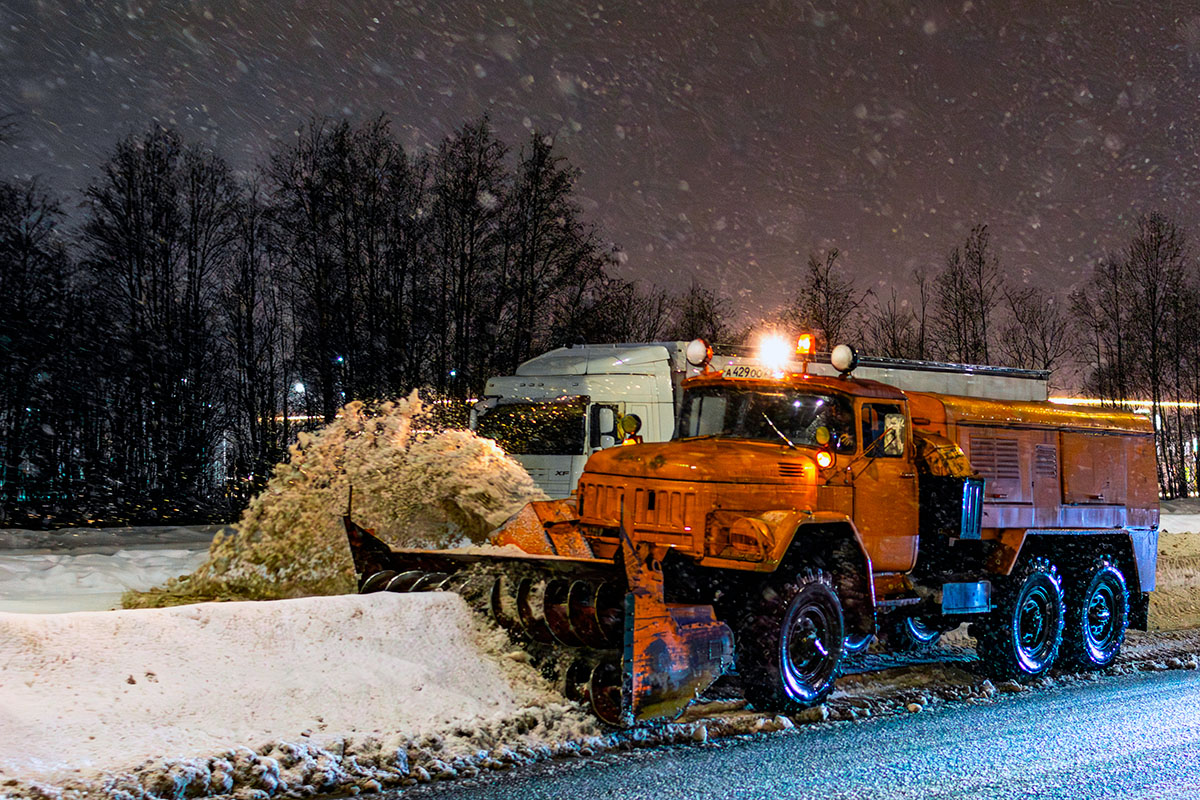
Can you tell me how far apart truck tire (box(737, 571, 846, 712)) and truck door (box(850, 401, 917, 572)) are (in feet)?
3.05

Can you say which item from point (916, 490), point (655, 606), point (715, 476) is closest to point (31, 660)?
point (655, 606)

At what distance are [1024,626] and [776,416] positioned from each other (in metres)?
3.64

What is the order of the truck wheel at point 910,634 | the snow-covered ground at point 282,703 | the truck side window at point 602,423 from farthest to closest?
the truck side window at point 602,423 → the truck wheel at point 910,634 → the snow-covered ground at point 282,703

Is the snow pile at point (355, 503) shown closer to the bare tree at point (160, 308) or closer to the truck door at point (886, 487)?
the truck door at point (886, 487)

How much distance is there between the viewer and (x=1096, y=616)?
9844 mm

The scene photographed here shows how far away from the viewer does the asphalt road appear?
512cm

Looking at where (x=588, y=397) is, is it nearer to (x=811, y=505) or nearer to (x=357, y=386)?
(x=811, y=505)

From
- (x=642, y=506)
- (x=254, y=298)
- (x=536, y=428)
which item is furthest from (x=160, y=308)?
(x=642, y=506)

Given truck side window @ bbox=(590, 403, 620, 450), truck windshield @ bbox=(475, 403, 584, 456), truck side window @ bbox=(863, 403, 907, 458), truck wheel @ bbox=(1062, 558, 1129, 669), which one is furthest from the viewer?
truck windshield @ bbox=(475, 403, 584, 456)

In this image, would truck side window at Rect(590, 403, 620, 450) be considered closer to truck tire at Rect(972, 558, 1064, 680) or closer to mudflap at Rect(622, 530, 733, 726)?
truck tire at Rect(972, 558, 1064, 680)

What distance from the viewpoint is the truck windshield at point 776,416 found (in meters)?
7.87

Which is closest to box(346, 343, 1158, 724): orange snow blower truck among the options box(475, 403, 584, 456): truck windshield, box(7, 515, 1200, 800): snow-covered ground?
box(7, 515, 1200, 800): snow-covered ground

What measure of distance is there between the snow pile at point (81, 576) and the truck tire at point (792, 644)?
707 centimetres

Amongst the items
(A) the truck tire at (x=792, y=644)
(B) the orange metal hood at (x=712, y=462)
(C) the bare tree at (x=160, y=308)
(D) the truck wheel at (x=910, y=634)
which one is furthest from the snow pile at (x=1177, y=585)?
(C) the bare tree at (x=160, y=308)
